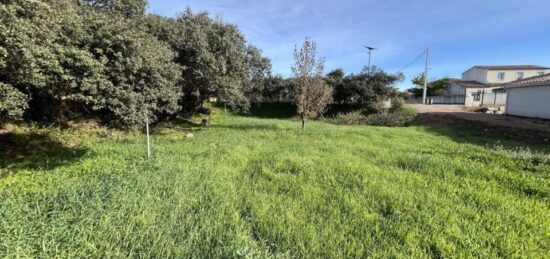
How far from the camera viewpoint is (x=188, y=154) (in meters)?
6.68

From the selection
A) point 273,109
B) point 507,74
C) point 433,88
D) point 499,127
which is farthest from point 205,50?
point 507,74

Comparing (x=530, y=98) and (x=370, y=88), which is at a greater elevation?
(x=370, y=88)

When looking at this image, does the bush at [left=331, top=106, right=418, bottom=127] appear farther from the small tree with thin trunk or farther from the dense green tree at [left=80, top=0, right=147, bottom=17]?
the dense green tree at [left=80, top=0, right=147, bottom=17]

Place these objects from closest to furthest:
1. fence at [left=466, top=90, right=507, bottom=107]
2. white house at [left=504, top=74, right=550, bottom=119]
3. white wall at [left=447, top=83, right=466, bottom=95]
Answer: white house at [left=504, top=74, right=550, bottom=119], fence at [left=466, top=90, right=507, bottom=107], white wall at [left=447, top=83, right=466, bottom=95]

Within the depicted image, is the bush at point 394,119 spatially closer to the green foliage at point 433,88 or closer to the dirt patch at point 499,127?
the dirt patch at point 499,127

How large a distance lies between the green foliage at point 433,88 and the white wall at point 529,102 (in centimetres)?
2168

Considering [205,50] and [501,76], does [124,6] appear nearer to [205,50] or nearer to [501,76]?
[205,50]

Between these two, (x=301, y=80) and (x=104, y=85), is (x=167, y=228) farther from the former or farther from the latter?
(x=301, y=80)

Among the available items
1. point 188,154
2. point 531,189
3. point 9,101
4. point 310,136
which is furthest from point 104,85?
point 531,189

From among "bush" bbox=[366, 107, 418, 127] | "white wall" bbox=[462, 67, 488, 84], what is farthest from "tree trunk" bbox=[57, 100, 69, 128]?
"white wall" bbox=[462, 67, 488, 84]

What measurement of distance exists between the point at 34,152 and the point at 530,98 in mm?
23635

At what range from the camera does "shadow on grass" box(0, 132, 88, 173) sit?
5812 mm

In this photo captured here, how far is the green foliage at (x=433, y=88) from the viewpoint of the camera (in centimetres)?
3952

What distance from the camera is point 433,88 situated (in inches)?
1618
